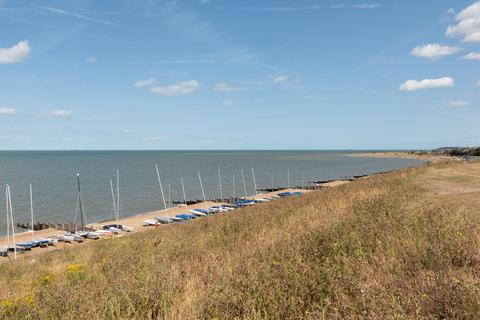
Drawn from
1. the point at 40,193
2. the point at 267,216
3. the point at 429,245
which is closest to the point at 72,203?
the point at 40,193

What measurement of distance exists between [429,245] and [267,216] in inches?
348

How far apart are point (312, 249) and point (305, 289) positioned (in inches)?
79.5

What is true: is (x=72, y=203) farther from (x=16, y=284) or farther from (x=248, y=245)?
(x=248, y=245)

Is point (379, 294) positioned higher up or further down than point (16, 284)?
higher up

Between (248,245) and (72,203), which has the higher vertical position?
(248,245)

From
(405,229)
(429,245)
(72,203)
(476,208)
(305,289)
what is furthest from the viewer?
(72,203)

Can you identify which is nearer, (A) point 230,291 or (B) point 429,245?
(A) point 230,291

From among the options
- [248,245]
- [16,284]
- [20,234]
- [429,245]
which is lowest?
[20,234]

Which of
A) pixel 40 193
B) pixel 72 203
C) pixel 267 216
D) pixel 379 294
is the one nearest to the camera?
pixel 379 294

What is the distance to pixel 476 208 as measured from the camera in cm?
1172

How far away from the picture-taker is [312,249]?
7293 millimetres

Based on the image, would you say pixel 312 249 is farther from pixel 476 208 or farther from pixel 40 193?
pixel 40 193

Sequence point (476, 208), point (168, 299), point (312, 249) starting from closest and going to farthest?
1. point (168, 299)
2. point (312, 249)
3. point (476, 208)

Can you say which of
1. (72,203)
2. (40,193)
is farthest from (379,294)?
(40,193)
